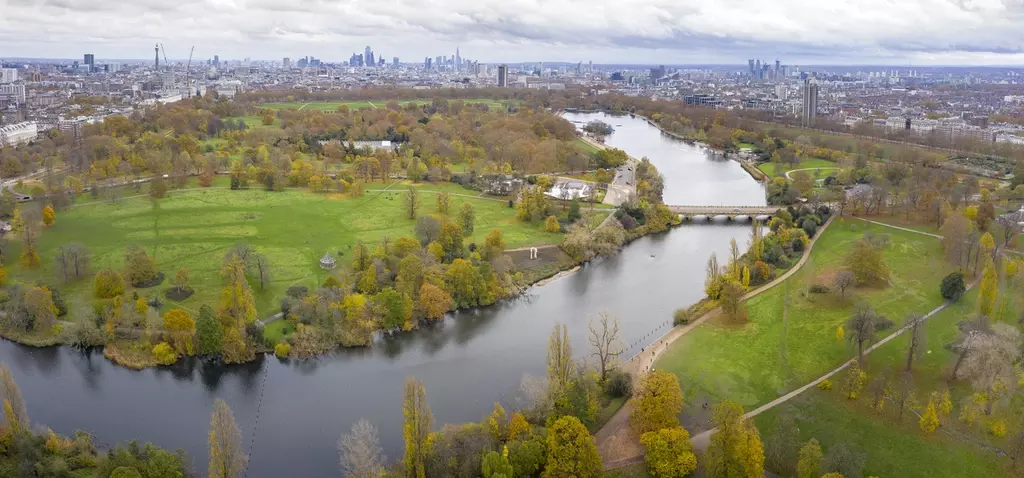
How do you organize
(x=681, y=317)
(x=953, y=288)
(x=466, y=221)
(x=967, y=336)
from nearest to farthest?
(x=967, y=336) → (x=681, y=317) → (x=953, y=288) → (x=466, y=221)

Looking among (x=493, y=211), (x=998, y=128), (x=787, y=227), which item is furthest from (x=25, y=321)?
Answer: (x=998, y=128)

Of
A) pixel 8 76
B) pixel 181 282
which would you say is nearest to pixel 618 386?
pixel 181 282

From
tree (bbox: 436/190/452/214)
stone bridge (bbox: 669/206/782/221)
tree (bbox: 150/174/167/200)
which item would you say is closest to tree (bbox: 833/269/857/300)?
stone bridge (bbox: 669/206/782/221)

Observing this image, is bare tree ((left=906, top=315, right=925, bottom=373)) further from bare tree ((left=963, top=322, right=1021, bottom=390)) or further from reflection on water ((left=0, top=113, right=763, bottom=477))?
reflection on water ((left=0, top=113, right=763, bottom=477))

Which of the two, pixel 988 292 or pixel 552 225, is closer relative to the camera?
pixel 988 292

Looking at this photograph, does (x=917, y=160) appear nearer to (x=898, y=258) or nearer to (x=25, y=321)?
(x=898, y=258)

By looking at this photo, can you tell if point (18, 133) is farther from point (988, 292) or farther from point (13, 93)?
point (988, 292)
